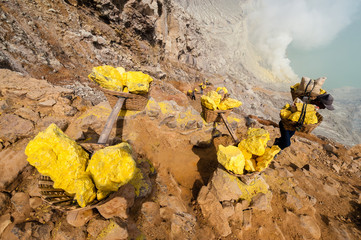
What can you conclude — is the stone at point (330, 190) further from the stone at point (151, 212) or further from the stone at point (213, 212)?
the stone at point (151, 212)

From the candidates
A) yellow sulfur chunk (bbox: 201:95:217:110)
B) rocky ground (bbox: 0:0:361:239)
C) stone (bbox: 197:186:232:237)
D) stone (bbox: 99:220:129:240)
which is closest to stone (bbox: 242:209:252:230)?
rocky ground (bbox: 0:0:361:239)

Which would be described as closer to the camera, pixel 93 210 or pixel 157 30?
pixel 93 210

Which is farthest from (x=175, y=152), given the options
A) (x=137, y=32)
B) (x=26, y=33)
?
(x=137, y=32)

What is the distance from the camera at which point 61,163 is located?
143 centimetres

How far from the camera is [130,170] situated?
4.78 feet

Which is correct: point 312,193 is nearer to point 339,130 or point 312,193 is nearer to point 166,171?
point 166,171

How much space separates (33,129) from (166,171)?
2.72 metres

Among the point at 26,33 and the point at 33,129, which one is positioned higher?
the point at 26,33

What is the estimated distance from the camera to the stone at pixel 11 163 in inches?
66.9

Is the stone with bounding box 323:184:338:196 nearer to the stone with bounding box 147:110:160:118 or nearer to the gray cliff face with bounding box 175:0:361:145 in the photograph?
the stone with bounding box 147:110:160:118

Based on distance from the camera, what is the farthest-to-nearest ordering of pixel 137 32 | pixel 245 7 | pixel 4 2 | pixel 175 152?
pixel 245 7
pixel 137 32
pixel 4 2
pixel 175 152

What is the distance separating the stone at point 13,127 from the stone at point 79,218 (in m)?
1.86

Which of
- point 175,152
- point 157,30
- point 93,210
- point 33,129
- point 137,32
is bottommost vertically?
point 33,129

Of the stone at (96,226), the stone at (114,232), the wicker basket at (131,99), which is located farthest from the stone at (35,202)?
the wicker basket at (131,99)
